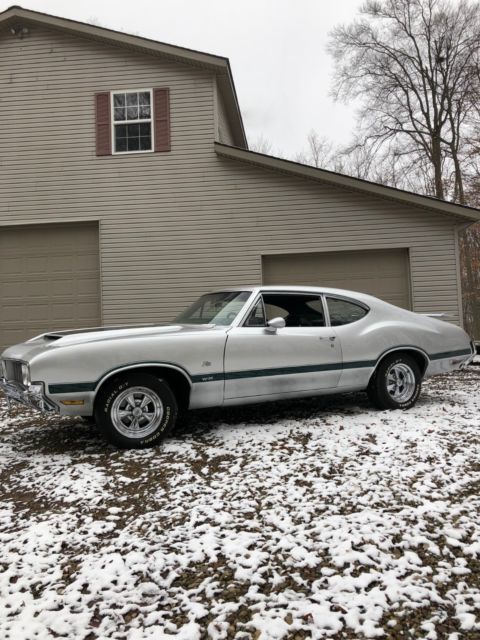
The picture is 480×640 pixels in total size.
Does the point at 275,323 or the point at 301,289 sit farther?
the point at 301,289

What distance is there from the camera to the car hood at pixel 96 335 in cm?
407

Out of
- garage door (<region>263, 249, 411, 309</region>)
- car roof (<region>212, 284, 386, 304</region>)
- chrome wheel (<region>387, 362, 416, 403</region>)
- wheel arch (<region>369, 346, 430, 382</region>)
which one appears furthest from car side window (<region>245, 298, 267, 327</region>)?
garage door (<region>263, 249, 411, 309</region>)

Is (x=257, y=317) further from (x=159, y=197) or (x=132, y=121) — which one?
(x=132, y=121)

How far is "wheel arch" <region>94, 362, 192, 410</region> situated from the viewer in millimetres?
3951

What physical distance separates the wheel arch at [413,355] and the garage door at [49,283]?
6.98m

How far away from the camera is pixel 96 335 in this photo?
4.23 m

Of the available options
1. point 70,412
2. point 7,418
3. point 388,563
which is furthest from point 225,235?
point 388,563

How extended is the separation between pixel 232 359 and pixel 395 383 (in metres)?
2.03

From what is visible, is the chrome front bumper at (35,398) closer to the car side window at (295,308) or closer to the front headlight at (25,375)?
the front headlight at (25,375)

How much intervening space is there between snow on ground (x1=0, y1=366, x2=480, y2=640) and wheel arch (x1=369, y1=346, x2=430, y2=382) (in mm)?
844

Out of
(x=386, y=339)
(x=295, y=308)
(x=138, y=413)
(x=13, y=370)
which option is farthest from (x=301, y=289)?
(x=13, y=370)

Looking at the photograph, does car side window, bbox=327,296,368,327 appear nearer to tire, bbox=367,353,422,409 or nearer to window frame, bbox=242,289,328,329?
window frame, bbox=242,289,328,329

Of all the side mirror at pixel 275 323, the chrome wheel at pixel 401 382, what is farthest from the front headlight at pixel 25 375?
the chrome wheel at pixel 401 382

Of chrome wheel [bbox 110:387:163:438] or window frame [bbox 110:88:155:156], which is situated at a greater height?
window frame [bbox 110:88:155:156]
